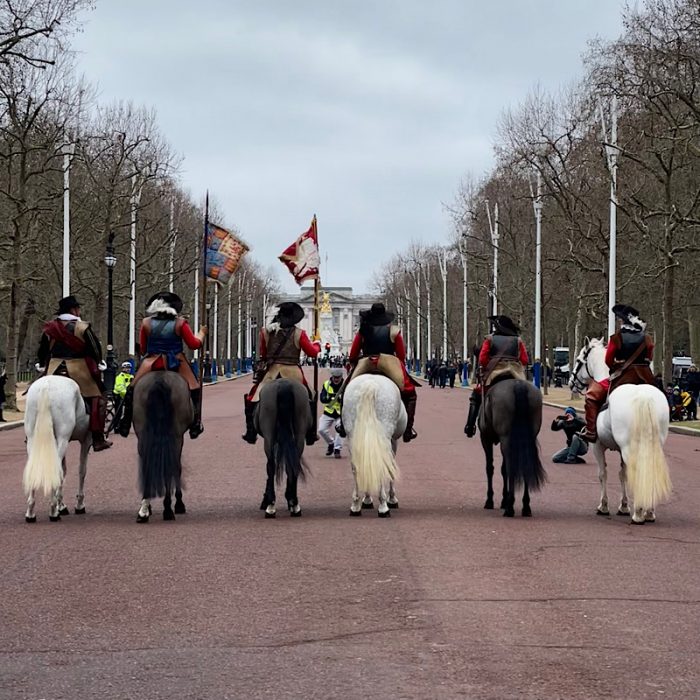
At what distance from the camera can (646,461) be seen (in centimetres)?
1277

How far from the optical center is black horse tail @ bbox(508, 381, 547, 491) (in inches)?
531

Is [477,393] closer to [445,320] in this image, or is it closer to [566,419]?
[566,419]

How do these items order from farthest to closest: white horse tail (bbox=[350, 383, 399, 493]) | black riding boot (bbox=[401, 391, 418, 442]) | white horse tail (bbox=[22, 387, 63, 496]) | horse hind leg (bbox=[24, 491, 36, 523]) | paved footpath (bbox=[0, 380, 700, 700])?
black riding boot (bbox=[401, 391, 418, 442]) < white horse tail (bbox=[350, 383, 399, 493]) < horse hind leg (bbox=[24, 491, 36, 523]) < white horse tail (bbox=[22, 387, 63, 496]) < paved footpath (bbox=[0, 380, 700, 700])

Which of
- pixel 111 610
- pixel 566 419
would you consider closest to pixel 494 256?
pixel 566 419

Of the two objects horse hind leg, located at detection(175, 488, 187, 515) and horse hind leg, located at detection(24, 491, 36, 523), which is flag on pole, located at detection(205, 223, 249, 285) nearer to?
horse hind leg, located at detection(175, 488, 187, 515)

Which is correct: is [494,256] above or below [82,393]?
above

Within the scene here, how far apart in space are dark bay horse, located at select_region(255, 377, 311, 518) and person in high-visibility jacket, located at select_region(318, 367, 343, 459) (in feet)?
30.3

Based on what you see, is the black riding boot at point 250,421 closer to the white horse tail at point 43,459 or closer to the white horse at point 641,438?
the white horse tail at point 43,459

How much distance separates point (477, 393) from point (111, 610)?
731cm

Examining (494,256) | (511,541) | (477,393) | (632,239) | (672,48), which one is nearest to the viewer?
(511,541)

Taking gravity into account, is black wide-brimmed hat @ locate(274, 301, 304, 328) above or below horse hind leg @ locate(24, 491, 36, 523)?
above

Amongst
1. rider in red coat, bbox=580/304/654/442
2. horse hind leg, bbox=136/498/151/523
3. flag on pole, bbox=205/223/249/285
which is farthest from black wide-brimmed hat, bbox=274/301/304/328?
flag on pole, bbox=205/223/249/285

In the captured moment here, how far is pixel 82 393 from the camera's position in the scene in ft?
45.7

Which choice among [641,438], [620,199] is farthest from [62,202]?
[641,438]
